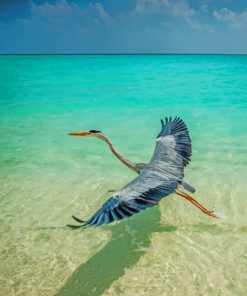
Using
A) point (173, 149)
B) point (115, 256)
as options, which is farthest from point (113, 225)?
point (173, 149)

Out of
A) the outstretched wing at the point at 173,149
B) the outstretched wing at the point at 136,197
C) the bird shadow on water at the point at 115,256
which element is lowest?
the bird shadow on water at the point at 115,256

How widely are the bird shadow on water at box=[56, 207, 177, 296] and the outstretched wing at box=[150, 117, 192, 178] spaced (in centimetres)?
76

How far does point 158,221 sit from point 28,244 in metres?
1.76

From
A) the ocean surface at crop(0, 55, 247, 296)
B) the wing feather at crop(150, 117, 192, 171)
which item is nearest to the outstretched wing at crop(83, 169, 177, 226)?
the wing feather at crop(150, 117, 192, 171)

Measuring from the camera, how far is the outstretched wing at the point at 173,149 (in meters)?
5.25

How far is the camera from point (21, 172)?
25.0 feet

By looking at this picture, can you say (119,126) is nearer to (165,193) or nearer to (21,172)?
(21,172)

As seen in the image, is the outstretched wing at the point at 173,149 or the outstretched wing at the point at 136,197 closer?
the outstretched wing at the point at 136,197

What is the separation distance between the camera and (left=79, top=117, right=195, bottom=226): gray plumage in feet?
11.4

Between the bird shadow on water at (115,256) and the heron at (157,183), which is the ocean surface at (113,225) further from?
the heron at (157,183)

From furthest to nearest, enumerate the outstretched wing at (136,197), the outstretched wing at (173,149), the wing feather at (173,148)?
the wing feather at (173,148)
the outstretched wing at (173,149)
the outstretched wing at (136,197)

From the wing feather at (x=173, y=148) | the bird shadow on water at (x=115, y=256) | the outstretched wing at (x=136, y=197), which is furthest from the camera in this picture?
the wing feather at (x=173, y=148)

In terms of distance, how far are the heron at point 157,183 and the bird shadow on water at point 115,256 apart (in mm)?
487

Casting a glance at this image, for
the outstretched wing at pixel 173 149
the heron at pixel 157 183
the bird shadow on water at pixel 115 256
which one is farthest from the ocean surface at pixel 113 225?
the outstretched wing at pixel 173 149
